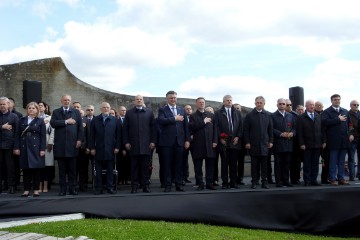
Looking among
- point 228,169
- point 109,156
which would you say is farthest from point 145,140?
point 228,169

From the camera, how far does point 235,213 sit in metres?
7.96

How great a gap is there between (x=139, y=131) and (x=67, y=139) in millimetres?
1369

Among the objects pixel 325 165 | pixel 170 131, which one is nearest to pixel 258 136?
pixel 170 131

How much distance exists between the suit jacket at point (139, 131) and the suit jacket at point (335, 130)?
372cm

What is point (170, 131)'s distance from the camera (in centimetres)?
984

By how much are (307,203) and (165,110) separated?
3.41 metres

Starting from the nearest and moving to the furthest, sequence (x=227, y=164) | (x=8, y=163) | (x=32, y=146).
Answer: (x=32, y=146), (x=8, y=163), (x=227, y=164)

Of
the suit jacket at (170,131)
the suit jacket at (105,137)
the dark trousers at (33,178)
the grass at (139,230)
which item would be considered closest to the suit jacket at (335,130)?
the suit jacket at (170,131)

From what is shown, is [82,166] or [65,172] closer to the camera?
[65,172]

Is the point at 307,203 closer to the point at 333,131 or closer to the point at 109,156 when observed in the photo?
the point at 333,131

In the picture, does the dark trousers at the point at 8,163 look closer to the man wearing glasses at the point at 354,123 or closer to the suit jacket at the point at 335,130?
the suit jacket at the point at 335,130

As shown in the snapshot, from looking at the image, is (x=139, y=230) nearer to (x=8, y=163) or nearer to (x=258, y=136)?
(x=258, y=136)

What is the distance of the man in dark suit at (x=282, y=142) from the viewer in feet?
33.9

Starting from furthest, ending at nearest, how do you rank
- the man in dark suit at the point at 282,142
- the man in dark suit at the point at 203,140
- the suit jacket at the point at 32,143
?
1. the man in dark suit at the point at 282,142
2. the man in dark suit at the point at 203,140
3. the suit jacket at the point at 32,143
